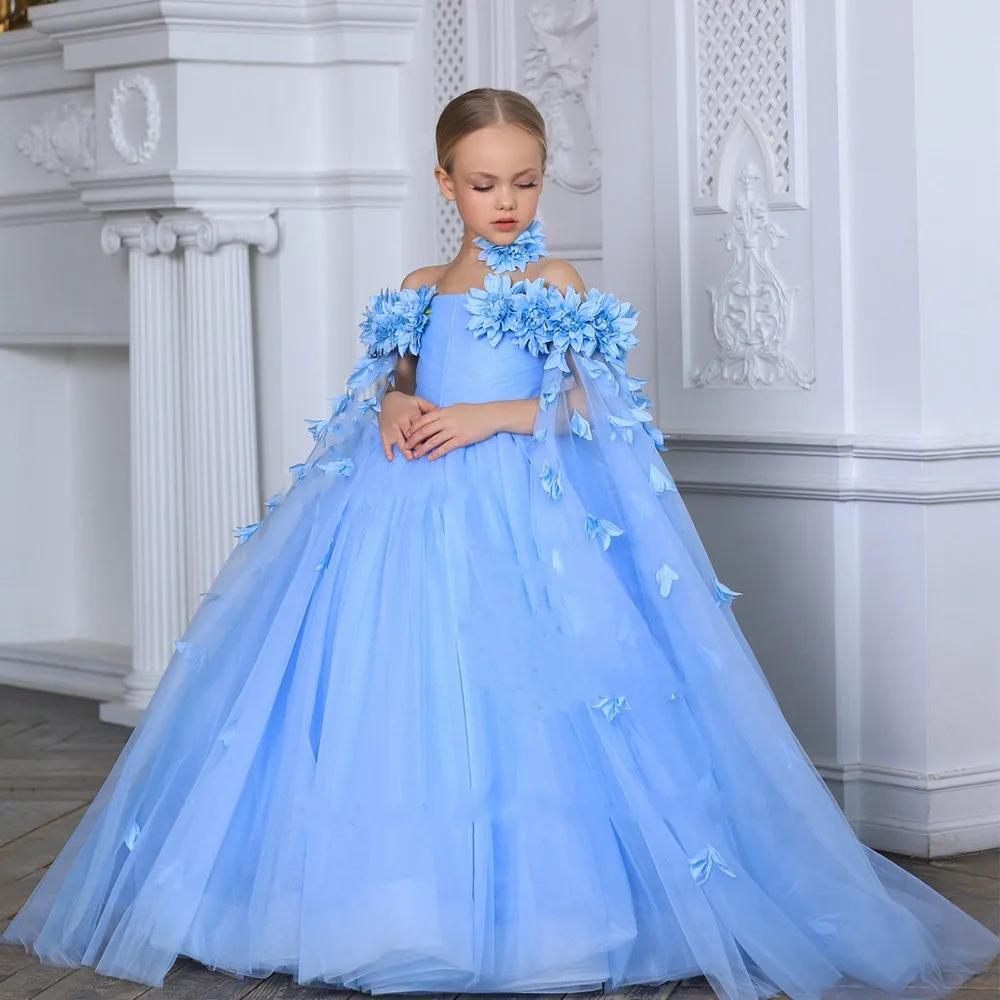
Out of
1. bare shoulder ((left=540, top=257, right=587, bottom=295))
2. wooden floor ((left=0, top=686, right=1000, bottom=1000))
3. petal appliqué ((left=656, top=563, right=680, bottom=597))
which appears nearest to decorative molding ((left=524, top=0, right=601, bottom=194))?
bare shoulder ((left=540, top=257, right=587, bottom=295))

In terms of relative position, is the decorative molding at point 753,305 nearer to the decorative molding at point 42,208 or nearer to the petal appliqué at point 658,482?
the petal appliqué at point 658,482

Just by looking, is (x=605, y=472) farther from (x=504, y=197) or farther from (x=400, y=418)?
(x=504, y=197)

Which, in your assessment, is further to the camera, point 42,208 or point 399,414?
point 42,208

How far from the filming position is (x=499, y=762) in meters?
2.62

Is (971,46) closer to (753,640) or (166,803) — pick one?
(753,640)

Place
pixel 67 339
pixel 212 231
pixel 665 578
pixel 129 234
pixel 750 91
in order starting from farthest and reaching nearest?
pixel 67 339
pixel 129 234
pixel 212 231
pixel 750 91
pixel 665 578

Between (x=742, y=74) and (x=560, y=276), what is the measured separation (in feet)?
2.86

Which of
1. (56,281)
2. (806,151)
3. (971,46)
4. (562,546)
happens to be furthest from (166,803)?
(56,281)

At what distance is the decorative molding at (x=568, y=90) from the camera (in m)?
4.11

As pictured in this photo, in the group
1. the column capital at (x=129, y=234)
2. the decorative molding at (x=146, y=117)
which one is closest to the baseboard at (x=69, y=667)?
the column capital at (x=129, y=234)

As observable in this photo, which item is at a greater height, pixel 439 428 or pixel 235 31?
pixel 235 31

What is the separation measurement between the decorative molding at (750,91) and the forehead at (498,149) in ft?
2.54

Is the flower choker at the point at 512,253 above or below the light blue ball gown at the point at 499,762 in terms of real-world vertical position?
above

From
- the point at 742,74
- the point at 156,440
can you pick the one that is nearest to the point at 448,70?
the point at 742,74
